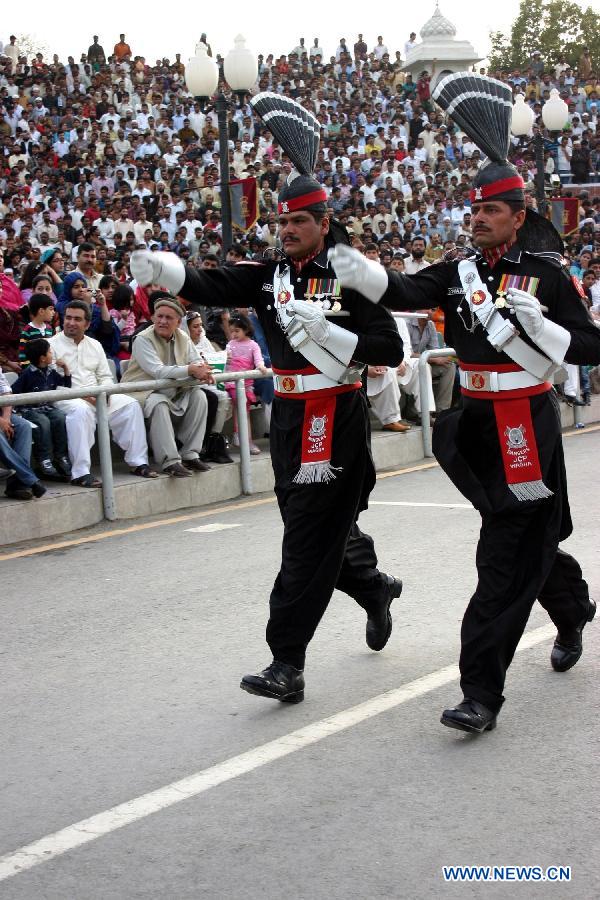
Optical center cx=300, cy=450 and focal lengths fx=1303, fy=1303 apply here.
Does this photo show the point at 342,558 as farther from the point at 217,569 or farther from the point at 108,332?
the point at 108,332

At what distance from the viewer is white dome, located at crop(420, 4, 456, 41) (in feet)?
139

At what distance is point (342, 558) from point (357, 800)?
1473mm

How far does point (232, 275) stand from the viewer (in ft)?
18.3

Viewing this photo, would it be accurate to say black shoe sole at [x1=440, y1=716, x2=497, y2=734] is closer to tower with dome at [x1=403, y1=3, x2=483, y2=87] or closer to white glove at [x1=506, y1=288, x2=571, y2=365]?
white glove at [x1=506, y1=288, x2=571, y2=365]

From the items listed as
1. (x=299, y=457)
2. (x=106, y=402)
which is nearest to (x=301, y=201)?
(x=299, y=457)

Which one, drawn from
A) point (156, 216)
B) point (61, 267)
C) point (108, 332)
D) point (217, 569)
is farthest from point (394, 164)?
point (217, 569)

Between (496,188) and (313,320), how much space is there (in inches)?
34.6

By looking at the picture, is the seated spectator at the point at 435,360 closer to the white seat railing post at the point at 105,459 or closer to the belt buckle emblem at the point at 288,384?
the white seat railing post at the point at 105,459

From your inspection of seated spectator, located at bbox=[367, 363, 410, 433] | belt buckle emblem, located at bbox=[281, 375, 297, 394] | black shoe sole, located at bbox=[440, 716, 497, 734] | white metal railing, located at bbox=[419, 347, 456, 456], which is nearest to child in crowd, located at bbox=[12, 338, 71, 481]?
seated spectator, located at bbox=[367, 363, 410, 433]

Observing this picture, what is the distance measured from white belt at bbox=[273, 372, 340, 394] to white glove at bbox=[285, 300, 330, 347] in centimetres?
23

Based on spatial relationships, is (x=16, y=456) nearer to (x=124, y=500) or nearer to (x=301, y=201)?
(x=124, y=500)

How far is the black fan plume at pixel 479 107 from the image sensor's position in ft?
17.4

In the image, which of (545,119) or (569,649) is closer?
(569,649)

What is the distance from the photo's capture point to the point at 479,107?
530 centimetres
